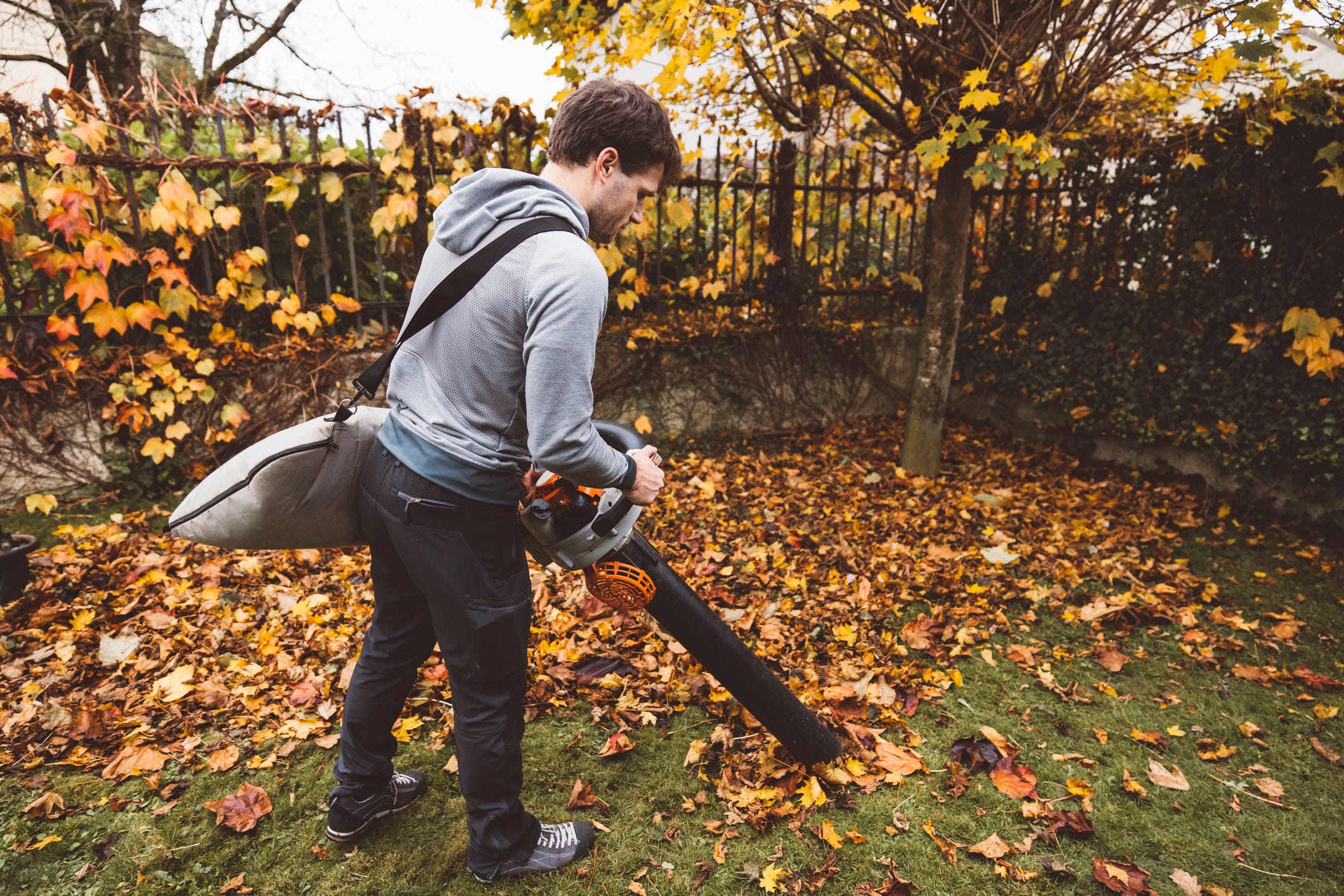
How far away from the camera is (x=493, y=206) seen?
1.57 m

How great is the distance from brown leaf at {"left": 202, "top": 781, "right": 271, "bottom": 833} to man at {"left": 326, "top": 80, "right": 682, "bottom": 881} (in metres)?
0.83

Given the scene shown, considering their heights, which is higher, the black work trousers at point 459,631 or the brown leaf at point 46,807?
the black work trousers at point 459,631

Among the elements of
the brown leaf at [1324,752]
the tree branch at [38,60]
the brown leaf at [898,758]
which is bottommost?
the brown leaf at [1324,752]

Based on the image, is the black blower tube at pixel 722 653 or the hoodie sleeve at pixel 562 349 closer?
the hoodie sleeve at pixel 562 349

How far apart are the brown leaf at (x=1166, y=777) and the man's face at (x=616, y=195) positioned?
2548mm

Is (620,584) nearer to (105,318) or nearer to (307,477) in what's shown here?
(307,477)

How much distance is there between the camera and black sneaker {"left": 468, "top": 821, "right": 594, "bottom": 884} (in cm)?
200

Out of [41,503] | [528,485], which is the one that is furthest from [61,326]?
[528,485]

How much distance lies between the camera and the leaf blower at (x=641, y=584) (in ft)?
5.81

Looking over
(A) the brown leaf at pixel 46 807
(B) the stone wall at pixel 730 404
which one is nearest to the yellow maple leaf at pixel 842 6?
(B) the stone wall at pixel 730 404

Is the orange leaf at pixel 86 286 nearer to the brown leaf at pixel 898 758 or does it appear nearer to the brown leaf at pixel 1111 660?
the brown leaf at pixel 898 758

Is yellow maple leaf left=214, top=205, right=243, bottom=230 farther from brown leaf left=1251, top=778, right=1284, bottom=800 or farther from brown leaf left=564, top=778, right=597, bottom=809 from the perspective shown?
brown leaf left=1251, top=778, right=1284, bottom=800

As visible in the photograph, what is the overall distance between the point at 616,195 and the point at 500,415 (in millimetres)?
579

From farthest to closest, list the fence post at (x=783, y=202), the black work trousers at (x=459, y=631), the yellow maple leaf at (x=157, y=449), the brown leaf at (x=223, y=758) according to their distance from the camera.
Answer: the fence post at (x=783, y=202)
the yellow maple leaf at (x=157, y=449)
the brown leaf at (x=223, y=758)
the black work trousers at (x=459, y=631)
